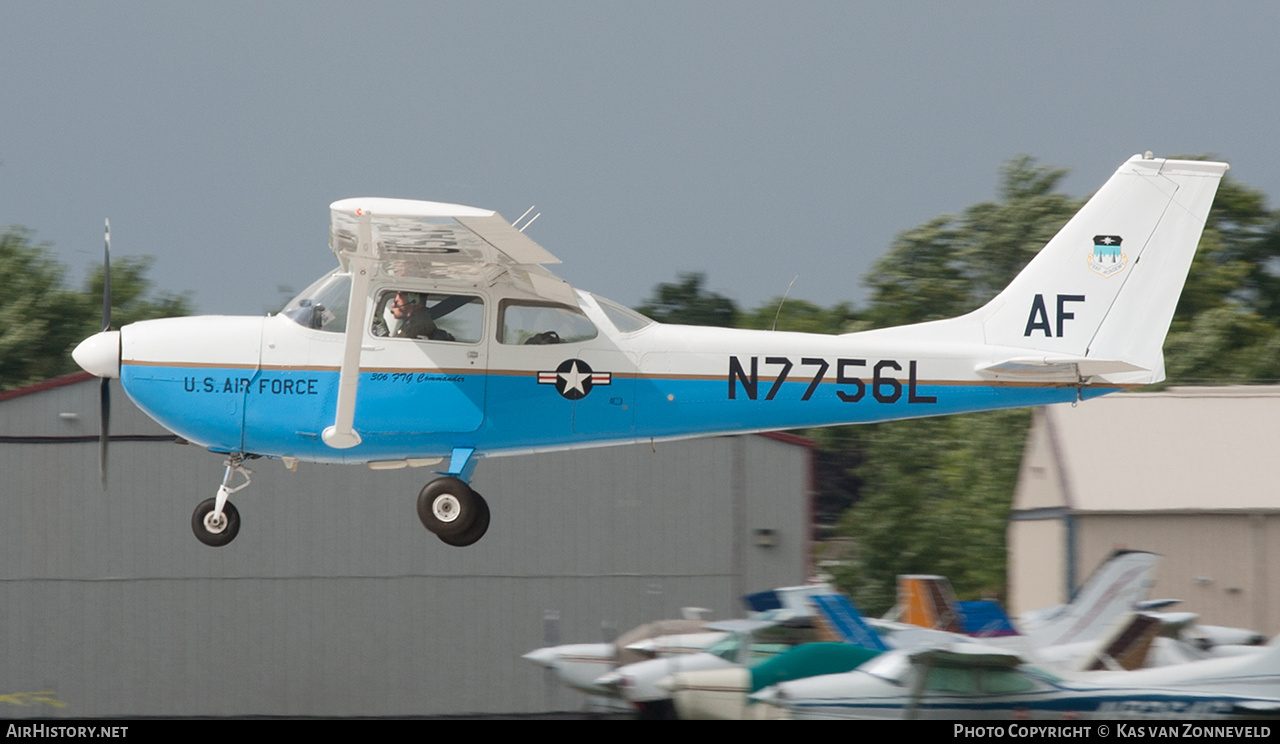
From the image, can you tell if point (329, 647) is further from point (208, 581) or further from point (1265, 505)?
point (1265, 505)

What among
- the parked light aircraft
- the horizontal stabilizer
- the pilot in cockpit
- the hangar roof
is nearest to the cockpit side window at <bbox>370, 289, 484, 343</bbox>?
the pilot in cockpit

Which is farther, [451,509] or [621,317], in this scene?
[451,509]

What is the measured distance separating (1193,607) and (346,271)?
458 inches

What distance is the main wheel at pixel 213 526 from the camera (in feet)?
35.7

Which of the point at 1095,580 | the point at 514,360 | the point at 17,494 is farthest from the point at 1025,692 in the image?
the point at 17,494

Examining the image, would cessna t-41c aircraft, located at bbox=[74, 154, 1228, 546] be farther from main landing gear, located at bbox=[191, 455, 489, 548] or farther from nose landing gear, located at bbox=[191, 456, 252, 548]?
nose landing gear, located at bbox=[191, 456, 252, 548]

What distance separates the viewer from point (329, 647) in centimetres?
1922

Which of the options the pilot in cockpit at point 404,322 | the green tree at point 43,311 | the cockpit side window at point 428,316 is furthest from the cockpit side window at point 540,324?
the green tree at point 43,311

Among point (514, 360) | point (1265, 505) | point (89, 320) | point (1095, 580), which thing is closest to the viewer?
point (514, 360)

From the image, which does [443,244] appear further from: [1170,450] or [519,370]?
[1170,450]

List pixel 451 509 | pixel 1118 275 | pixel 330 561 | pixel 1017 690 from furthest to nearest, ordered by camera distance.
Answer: pixel 330 561 < pixel 1017 690 < pixel 1118 275 < pixel 451 509

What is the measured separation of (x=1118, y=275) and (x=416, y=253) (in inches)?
217

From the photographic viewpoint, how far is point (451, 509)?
35.3 feet

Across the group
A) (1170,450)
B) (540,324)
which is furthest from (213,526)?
(1170,450)
